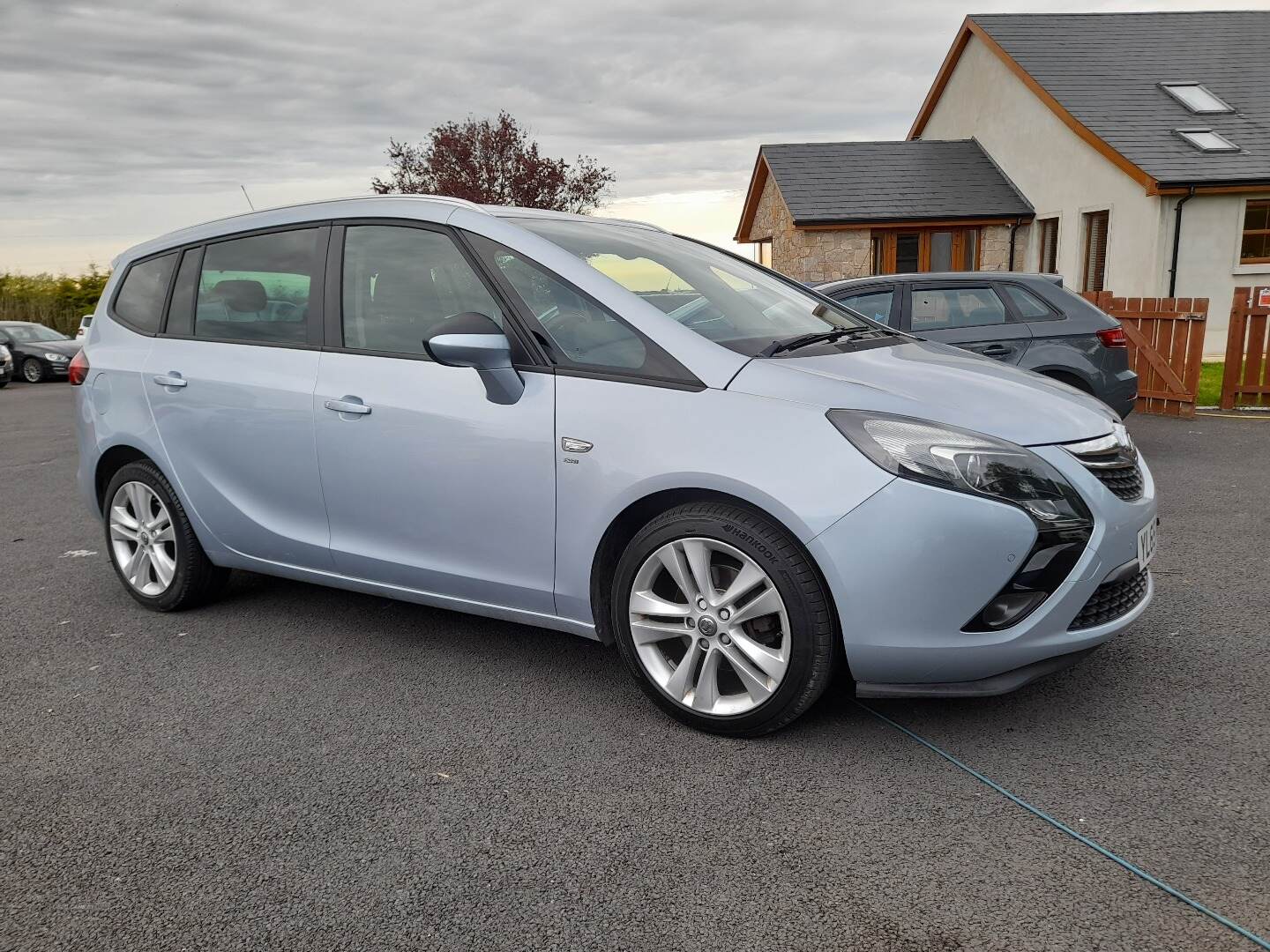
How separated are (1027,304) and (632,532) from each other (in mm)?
6146

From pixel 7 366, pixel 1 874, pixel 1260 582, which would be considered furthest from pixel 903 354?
pixel 7 366

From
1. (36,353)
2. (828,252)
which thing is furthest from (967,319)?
(36,353)

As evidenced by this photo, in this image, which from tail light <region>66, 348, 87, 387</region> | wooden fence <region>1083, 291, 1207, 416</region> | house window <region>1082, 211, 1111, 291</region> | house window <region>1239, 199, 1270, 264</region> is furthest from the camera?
Answer: house window <region>1082, 211, 1111, 291</region>

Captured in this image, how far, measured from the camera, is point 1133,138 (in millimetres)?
18844

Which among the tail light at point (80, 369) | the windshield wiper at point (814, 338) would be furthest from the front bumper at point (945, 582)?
the tail light at point (80, 369)

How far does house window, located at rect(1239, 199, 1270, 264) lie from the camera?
18.5 meters

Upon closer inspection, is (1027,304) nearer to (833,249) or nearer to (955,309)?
(955,309)

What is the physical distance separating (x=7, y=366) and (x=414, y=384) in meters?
23.2

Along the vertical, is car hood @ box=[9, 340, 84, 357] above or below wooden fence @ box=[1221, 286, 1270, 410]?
below

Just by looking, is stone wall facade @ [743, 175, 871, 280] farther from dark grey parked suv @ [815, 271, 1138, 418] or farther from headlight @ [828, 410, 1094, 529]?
headlight @ [828, 410, 1094, 529]

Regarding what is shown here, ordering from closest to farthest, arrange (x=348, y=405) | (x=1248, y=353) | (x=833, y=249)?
(x=348, y=405), (x=1248, y=353), (x=833, y=249)

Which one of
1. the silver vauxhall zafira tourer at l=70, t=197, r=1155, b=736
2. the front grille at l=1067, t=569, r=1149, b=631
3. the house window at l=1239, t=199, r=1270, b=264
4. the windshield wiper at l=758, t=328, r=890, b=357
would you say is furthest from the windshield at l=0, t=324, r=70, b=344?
the front grille at l=1067, t=569, r=1149, b=631

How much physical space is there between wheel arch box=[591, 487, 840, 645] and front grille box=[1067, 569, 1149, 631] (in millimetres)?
729

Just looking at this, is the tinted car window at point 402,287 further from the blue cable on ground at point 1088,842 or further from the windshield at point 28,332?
the windshield at point 28,332
